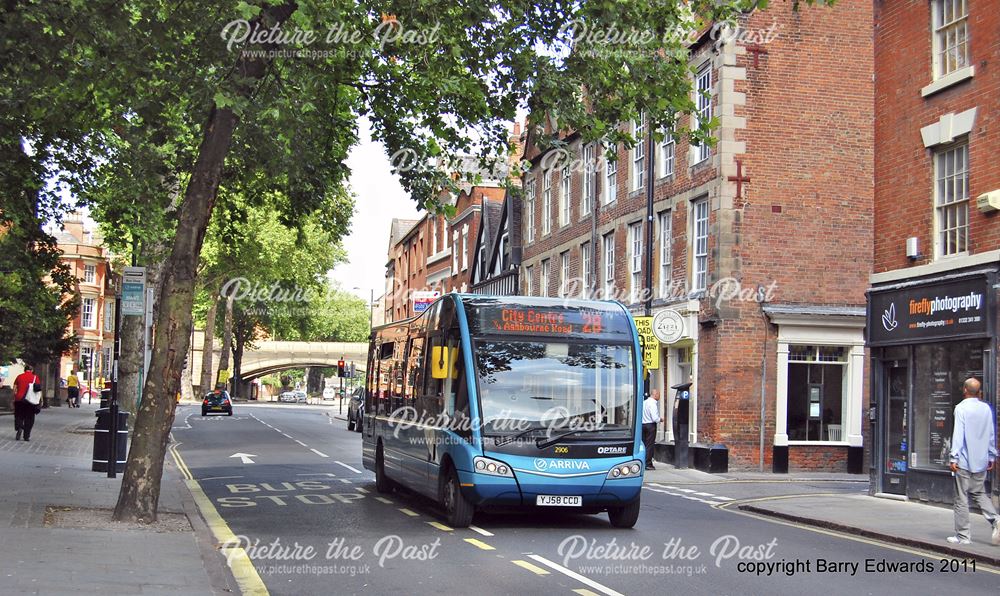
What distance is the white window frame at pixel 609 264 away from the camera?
34.1 m

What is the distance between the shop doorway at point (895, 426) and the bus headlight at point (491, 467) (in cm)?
844

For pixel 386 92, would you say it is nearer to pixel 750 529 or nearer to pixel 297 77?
pixel 297 77

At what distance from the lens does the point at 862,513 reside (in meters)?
16.8

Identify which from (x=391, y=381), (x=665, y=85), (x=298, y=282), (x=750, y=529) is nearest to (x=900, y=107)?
(x=665, y=85)

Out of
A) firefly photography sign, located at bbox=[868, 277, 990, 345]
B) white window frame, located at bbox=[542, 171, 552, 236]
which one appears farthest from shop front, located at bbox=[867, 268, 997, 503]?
white window frame, located at bbox=[542, 171, 552, 236]

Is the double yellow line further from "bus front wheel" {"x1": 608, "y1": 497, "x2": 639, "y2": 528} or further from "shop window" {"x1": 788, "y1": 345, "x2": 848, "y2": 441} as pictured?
"shop window" {"x1": 788, "y1": 345, "x2": 848, "y2": 441}

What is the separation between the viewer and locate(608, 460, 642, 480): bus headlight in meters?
13.9

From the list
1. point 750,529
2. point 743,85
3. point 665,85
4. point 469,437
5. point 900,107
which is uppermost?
point 743,85

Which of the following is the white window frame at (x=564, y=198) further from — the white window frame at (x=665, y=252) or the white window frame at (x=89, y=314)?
the white window frame at (x=89, y=314)

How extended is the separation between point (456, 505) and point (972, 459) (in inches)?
238

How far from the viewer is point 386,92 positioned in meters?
16.5

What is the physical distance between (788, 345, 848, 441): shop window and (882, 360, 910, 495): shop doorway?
7455 mm

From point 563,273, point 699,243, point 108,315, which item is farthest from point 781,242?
point 108,315

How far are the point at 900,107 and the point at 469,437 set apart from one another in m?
10.3
